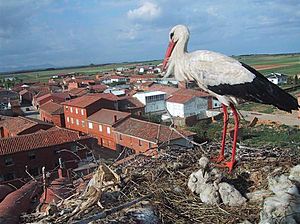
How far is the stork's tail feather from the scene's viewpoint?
443cm

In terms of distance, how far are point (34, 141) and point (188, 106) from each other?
2032 cm

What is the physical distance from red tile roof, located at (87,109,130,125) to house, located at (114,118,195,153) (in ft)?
3.49

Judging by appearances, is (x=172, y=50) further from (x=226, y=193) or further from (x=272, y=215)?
(x=272, y=215)

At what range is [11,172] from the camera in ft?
61.0

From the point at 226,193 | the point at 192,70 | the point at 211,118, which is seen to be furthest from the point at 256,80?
the point at 211,118

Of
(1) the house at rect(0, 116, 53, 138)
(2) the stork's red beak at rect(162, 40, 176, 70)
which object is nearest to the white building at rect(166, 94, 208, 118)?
(1) the house at rect(0, 116, 53, 138)

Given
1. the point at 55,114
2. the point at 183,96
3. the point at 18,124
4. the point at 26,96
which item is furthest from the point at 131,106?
the point at 26,96

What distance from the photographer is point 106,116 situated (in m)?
28.7

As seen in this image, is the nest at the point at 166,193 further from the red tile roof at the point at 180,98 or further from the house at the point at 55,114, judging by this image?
the red tile roof at the point at 180,98

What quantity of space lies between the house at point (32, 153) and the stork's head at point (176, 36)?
1345cm

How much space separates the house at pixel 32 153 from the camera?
18375 mm

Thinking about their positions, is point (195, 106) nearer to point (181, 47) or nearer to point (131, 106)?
point (131, 106)

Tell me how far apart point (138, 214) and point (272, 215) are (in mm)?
1068

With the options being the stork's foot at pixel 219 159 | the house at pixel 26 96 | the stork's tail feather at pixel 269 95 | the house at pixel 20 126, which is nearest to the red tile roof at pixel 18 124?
the house at pixel 20 126
